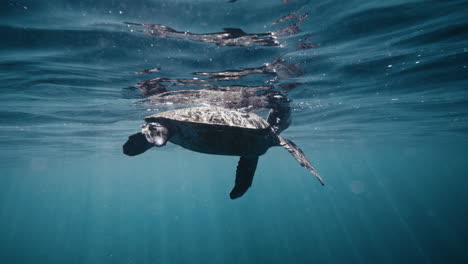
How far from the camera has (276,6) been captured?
6668 mm

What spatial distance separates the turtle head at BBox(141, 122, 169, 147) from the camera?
4770 mm

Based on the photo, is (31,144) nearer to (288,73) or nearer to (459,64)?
(288,73)

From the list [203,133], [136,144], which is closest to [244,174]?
[203,133]

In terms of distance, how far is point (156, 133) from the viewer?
519 cm

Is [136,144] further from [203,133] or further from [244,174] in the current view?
[244,174]

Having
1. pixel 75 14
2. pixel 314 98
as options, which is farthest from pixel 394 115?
pixel 75 14

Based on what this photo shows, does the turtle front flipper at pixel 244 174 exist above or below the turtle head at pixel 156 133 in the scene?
below

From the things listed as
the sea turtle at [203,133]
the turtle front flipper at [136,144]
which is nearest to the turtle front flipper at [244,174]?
the sea turtle at [203,133]

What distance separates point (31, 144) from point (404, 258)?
5222 cm

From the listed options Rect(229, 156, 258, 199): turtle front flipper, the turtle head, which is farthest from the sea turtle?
Rect(229, 156, 258, 199): turtle front flipper

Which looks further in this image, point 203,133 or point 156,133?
point 203,133

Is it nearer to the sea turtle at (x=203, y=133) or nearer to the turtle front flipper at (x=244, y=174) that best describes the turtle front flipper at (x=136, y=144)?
the sea turtle at (x=203, y=133)

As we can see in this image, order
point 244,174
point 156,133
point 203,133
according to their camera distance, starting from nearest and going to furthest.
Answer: point 156,133 → point 203,133 → point 244,174

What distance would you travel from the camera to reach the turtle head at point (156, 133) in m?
4.77
